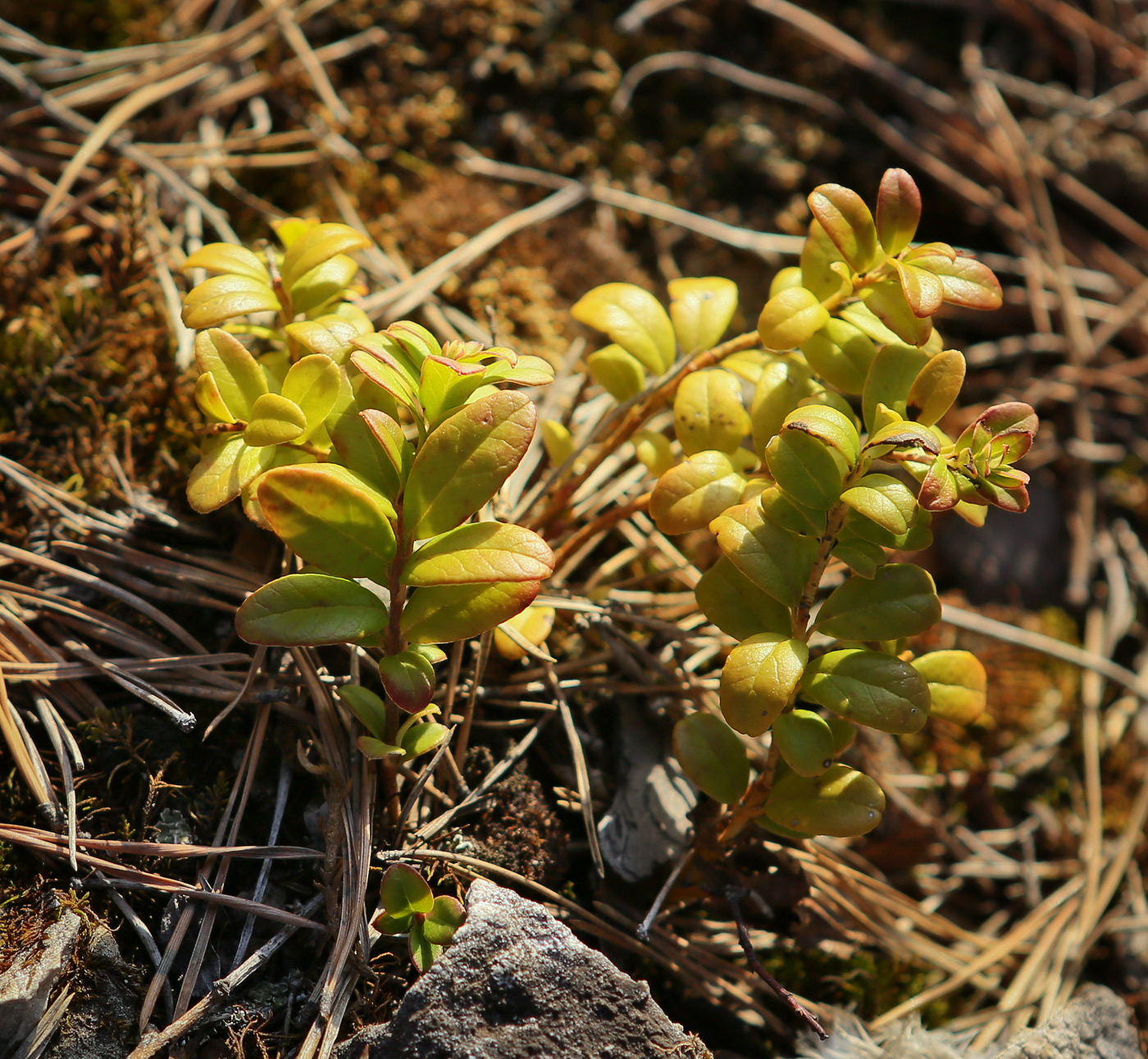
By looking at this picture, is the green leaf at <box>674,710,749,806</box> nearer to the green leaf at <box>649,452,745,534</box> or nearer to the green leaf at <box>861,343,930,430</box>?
the green leaf at <box>649,452,745,534</box>

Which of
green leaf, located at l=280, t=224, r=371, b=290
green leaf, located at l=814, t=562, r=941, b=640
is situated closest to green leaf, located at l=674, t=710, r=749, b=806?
green leaf, located at l=814, t=562, r=941, b=640

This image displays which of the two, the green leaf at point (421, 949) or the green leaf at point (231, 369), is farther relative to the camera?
the green leaf at point (231, 369)

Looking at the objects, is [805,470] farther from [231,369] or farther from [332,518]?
[231,369]

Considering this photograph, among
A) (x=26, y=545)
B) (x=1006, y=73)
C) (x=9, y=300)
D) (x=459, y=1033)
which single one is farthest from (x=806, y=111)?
(x=459, y=1033)

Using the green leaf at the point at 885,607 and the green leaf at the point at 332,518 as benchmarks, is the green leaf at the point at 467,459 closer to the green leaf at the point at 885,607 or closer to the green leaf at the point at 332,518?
the green leaf at the point at 332,518

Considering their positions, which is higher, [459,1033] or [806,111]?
[806,111]

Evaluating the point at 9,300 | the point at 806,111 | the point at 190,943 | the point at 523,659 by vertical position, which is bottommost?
the point at 190,943

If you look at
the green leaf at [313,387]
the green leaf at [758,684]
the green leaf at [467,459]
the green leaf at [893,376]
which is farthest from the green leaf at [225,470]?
the green leaf at [893,376]

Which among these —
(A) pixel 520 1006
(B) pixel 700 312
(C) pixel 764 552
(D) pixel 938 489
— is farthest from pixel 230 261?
(A) pixel 520 1006

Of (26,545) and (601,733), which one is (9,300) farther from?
(601,733)
